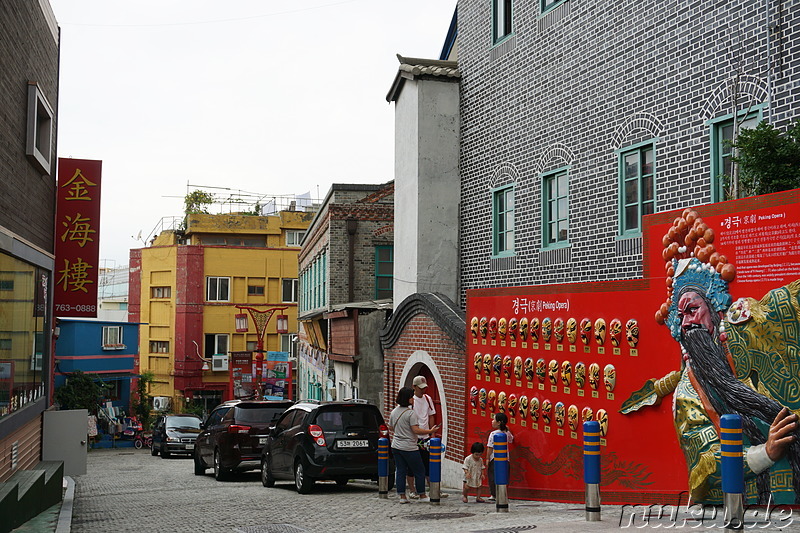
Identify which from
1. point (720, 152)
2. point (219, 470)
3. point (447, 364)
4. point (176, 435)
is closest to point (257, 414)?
point (219, 470)

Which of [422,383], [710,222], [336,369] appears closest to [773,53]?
[710,222]

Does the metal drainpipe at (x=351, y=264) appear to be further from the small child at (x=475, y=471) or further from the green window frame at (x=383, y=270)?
the small child at (x=475, y=471)

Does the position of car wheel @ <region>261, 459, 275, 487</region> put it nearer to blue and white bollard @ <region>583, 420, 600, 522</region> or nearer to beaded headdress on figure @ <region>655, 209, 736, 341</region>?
blue and white bollard @ <region>583, 420, 600, 522</region>

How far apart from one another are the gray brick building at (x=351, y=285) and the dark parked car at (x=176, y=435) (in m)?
5.13

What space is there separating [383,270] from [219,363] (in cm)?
2815

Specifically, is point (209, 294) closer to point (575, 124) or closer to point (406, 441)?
point (575, 124)

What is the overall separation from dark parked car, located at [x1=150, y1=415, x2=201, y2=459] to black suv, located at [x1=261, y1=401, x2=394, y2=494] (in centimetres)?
2012

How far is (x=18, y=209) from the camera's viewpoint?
1393 cm

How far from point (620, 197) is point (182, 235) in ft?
178

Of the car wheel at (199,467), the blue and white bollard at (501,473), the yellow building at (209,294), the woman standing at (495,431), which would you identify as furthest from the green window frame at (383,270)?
the yellow building at (209,294)

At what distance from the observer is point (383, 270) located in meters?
31.5

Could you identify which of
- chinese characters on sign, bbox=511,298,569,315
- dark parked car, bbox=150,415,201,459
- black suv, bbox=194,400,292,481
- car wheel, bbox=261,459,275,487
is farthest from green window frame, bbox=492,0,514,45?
dark parked car, bbox=150,415,201,459

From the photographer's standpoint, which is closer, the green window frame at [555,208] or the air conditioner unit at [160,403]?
Result: the green window frame at [555,208]

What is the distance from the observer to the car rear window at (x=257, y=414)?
64.4 feet
